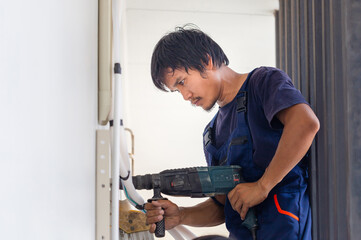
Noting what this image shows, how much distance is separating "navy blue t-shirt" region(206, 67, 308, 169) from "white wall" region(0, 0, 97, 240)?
2.47 feet

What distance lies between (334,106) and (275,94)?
176 millimetres

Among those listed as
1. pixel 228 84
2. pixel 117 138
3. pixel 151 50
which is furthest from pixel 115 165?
pixel 151 50

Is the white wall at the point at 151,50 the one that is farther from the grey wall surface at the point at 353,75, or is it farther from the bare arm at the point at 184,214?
the grey wall surface at the point at 353,75

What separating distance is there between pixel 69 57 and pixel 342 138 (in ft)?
2.81

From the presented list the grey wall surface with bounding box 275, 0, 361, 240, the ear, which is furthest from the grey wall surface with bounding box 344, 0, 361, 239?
the ear

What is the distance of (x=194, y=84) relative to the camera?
1443 mm

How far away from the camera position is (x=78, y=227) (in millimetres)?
658

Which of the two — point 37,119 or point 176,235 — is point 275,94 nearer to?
point 176,235

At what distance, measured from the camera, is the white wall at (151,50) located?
3445mm

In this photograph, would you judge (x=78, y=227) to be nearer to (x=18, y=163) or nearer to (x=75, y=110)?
(x=75, y=110)

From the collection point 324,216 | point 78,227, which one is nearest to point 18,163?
point 78,227

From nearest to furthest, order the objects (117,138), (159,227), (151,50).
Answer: (117,138) → (159,227) → (151,50)

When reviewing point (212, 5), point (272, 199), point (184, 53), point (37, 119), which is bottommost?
point (272, 199)

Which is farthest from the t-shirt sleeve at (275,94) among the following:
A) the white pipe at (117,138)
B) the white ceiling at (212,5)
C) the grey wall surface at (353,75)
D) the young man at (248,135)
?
the white ceiling at (212,5)
